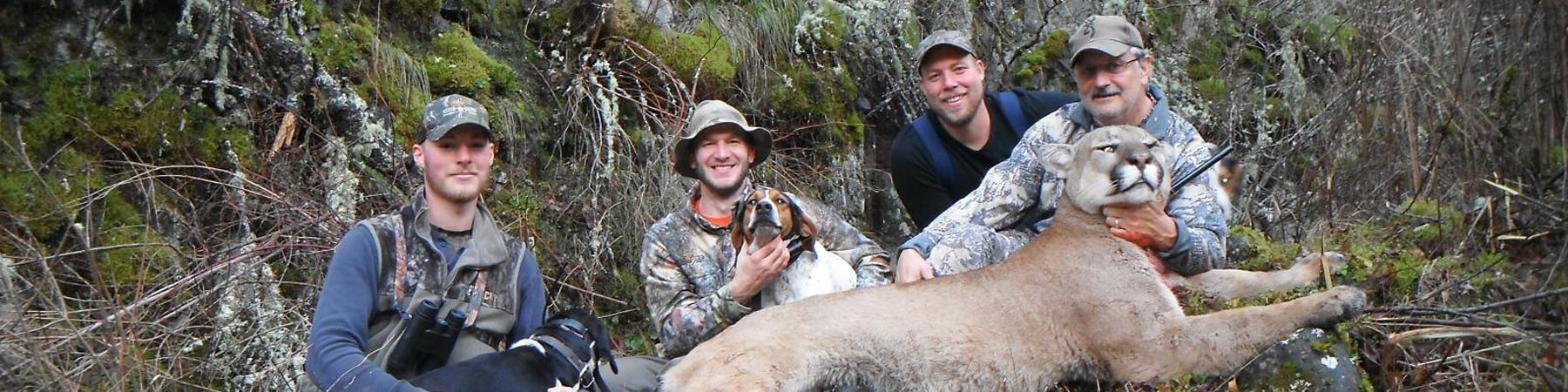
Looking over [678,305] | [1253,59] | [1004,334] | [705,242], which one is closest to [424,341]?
[678,305]

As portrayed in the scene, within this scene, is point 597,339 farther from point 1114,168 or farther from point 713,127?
point 1114,168

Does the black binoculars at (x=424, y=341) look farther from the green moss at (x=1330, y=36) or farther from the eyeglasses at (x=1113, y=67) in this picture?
the green moss at (x=1330, y=36)

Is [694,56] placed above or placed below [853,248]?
above

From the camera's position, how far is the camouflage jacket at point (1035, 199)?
609cm

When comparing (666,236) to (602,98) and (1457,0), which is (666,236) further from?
(1457,0)

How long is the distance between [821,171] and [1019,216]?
3.31 m

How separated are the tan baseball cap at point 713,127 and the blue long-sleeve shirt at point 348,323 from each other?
58.5 inches

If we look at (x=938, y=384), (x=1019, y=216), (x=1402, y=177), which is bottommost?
(x=938, y=384)

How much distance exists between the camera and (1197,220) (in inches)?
238

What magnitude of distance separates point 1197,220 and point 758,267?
2.17m

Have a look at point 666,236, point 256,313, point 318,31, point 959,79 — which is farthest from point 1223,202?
point 318,31

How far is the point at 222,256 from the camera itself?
706 cm

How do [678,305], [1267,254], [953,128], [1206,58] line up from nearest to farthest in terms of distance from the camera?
[678,305] → [1267,254] → [953,128] → [1206,58]

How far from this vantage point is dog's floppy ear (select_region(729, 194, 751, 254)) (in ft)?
19.9
